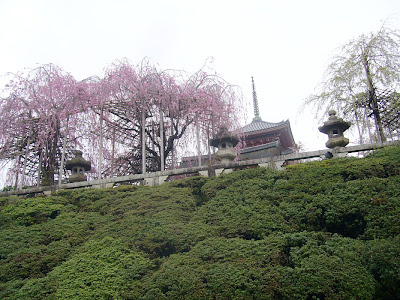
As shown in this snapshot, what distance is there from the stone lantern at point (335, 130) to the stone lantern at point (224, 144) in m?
2.75

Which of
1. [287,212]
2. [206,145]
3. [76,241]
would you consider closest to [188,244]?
[287,212]

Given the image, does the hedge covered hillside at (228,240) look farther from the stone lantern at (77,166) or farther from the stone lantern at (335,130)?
the stone lantern at (77,166)

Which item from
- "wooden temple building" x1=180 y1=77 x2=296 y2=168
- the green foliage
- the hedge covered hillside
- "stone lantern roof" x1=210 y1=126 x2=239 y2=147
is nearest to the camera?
the hedge covered hillside

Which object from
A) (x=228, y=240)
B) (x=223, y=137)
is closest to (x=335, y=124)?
(x=223, y=137)

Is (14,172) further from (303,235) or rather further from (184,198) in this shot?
(303,235)

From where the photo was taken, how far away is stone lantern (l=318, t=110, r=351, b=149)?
9734mm

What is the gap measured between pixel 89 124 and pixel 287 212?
9.64 m

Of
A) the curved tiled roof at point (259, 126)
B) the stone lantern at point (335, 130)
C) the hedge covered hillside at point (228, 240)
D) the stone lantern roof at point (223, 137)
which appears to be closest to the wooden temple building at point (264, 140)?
the curved tiled roof at point (259, 126)

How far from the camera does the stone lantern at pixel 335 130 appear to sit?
31.9 feet

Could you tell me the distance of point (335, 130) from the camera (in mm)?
10039

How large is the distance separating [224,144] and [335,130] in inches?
131

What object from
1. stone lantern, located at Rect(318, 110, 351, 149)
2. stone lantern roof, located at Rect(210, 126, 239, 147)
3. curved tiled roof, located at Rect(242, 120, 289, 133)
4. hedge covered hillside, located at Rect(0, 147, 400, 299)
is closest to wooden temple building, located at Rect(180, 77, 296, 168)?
curved tiled roof, located at Rect(242, 120, 289, 133)

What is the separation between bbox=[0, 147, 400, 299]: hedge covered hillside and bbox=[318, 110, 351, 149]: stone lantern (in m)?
1.07

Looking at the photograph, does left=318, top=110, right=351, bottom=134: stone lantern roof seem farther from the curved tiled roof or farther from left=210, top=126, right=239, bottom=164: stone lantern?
the curved tiled roof
